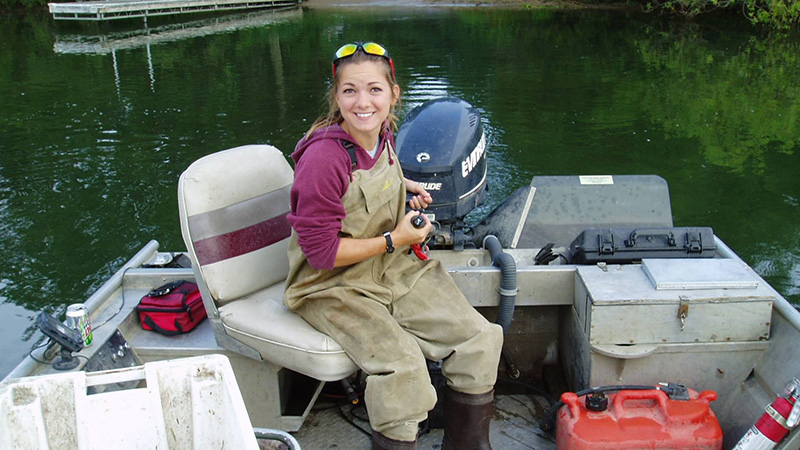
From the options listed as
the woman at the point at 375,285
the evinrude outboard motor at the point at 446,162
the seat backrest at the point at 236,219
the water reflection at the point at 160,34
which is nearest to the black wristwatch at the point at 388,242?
the woman at the point at 375,285

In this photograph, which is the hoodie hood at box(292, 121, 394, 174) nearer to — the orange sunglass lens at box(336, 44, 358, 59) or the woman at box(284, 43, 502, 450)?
the woman at box(284, 43, 502, 450)

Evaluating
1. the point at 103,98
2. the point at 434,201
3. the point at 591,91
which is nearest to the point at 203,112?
the point at 103,98

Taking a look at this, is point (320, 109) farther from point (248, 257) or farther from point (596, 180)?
point (248, 257)

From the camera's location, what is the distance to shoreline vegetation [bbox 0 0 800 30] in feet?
60.1

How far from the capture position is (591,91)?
11312 mm

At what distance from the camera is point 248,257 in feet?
8.27

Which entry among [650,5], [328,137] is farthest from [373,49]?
[650,5]

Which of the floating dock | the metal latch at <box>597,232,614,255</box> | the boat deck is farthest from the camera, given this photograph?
the floating dock

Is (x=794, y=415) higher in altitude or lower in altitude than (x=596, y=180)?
lower

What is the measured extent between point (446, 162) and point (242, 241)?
48.5 inches

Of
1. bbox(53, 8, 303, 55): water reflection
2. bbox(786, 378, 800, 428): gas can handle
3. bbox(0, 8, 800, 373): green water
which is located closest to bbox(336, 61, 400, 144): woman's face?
bbox(786, 378, 800, 428): gas can handle

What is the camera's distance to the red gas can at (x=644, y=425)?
2.33 m

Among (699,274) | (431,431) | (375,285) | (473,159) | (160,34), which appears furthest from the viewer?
(160,34)

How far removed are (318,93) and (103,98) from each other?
10.9 ft
